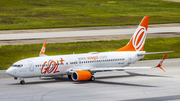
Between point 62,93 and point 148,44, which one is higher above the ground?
point 148,44

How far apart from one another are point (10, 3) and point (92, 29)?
236 feet

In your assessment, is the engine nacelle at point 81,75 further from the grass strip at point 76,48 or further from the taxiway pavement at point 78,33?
the taxiway pavement at point 78,33

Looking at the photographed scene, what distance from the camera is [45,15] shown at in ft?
419

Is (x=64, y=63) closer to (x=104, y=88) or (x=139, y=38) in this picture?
(x=104, y=88)

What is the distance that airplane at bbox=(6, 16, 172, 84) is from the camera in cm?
4434

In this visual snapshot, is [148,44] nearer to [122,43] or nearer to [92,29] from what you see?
[122,43]

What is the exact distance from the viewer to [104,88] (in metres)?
43.1

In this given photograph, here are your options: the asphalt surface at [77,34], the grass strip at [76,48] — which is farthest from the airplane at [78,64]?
the asphalt surface at [77,34]

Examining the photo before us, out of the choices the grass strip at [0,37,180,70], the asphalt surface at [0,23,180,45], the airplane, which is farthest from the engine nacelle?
the asphalt surface at [0,23,180,45]

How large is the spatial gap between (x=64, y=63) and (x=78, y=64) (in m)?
2.18

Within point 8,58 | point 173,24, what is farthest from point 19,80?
point 173,24

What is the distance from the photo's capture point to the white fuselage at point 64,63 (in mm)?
Answer: 44219

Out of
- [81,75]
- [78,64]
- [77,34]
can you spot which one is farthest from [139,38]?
[77,34]

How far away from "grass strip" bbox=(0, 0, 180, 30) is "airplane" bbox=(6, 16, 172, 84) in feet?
166
